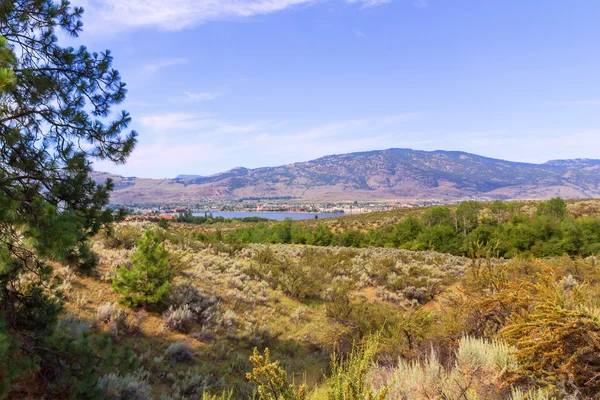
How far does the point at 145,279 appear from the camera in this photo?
7988 mm

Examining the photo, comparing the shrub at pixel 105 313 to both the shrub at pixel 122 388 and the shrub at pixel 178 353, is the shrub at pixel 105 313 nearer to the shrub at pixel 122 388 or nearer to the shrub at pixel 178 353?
the shrub at pixel 178 353

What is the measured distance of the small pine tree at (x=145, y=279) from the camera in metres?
7.87

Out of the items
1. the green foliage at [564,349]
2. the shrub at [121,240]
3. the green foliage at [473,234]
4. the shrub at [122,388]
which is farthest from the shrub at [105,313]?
the green foliage at [473,234]

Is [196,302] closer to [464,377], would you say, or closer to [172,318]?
[172,318]

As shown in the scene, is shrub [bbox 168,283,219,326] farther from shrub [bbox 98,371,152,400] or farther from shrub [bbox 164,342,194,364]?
shrub [bbox 98,371,152,400]

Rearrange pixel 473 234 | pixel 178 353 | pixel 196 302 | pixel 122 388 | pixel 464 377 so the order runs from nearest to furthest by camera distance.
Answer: pixel 464 377 → pixel 122 388 → pixel 178 353 → pixel 196 302 → pixel 473 234

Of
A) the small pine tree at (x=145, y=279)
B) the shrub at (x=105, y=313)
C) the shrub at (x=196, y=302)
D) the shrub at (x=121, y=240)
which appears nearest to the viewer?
the shrub at (x=105, y=313)

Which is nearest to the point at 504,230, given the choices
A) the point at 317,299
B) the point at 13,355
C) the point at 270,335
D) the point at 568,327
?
the point at 317,299

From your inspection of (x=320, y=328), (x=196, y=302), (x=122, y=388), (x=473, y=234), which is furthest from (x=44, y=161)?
(x=473, y=234)

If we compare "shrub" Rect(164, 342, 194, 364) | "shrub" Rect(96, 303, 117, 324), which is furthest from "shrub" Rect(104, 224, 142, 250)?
"shrub" Rect(164, 342, 194, 364)

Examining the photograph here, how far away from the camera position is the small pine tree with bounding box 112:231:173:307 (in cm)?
787

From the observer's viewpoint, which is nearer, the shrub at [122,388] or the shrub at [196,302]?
the shrub at [122,388]

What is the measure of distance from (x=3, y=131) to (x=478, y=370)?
6697mm

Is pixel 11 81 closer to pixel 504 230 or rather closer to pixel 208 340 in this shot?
pixel 208 340
